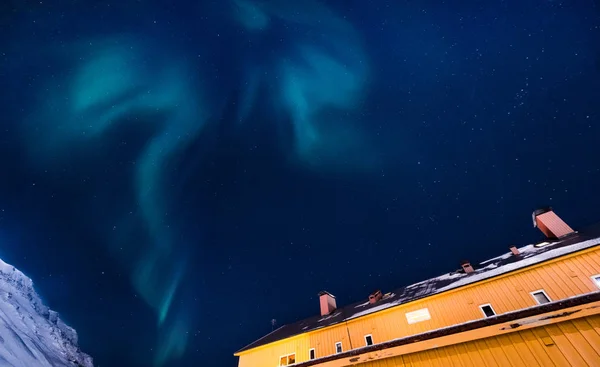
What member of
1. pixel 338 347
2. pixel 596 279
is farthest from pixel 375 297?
pixel 596 279

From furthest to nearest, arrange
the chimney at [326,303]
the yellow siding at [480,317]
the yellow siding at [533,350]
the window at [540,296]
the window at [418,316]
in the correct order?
the chimney at [326,303], the window at [418,316], the window at [540,296], the yellow siding at [480,317], the yellow siding at [533,350]

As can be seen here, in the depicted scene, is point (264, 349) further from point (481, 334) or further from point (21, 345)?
point (21, 345)

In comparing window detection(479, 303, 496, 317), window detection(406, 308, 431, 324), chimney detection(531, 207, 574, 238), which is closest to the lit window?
window detection(479, 303, 496, 317)

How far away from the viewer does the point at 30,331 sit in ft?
336

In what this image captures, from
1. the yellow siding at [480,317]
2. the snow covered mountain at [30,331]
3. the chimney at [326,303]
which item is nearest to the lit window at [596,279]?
the yellow siding at [480,317]

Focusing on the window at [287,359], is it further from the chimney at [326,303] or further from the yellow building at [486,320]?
the chimney at [326,303]

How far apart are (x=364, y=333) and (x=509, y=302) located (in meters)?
10.3

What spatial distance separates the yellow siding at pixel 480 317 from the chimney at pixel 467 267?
3341 mm

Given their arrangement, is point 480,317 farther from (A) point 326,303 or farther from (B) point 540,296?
(A) point 326,303

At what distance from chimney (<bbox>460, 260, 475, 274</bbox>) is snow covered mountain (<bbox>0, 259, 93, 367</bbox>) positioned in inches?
3669

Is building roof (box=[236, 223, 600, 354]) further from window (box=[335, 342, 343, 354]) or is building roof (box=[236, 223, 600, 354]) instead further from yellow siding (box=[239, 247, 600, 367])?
window (box=[335, 342, 343, 354])

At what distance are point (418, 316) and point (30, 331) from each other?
144 metres

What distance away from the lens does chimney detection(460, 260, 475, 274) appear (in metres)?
22.2

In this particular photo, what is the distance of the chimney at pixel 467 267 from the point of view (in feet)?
72.8
